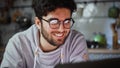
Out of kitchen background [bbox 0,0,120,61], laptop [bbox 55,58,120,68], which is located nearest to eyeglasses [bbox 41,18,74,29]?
laptop [bbox 55,58,120,68]

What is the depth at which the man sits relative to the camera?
110 centimetres

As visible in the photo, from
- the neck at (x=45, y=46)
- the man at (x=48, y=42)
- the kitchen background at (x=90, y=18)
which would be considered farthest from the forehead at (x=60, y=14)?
the kitchen background at (x=90, y=18)

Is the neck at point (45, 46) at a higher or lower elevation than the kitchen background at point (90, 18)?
higher

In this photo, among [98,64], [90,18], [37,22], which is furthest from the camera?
[90,18]

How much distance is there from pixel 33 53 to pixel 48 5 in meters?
0.26

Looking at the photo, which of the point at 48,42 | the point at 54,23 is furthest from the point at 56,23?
the point at 48,42

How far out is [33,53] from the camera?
47.7 inches

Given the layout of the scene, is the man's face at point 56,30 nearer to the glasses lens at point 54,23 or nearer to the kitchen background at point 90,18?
the glasses lens at point 54,23

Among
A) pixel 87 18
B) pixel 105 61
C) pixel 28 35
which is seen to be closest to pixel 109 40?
pixel 87 18

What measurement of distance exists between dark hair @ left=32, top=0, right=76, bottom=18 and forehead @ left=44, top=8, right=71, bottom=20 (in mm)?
14

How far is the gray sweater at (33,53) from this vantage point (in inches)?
46.0

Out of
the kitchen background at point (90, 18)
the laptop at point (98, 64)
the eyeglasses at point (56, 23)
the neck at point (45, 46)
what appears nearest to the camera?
the laptop at point (98, 64)

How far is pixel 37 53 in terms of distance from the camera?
1199mm

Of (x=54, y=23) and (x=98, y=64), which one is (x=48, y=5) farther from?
(x=98, y=64)
